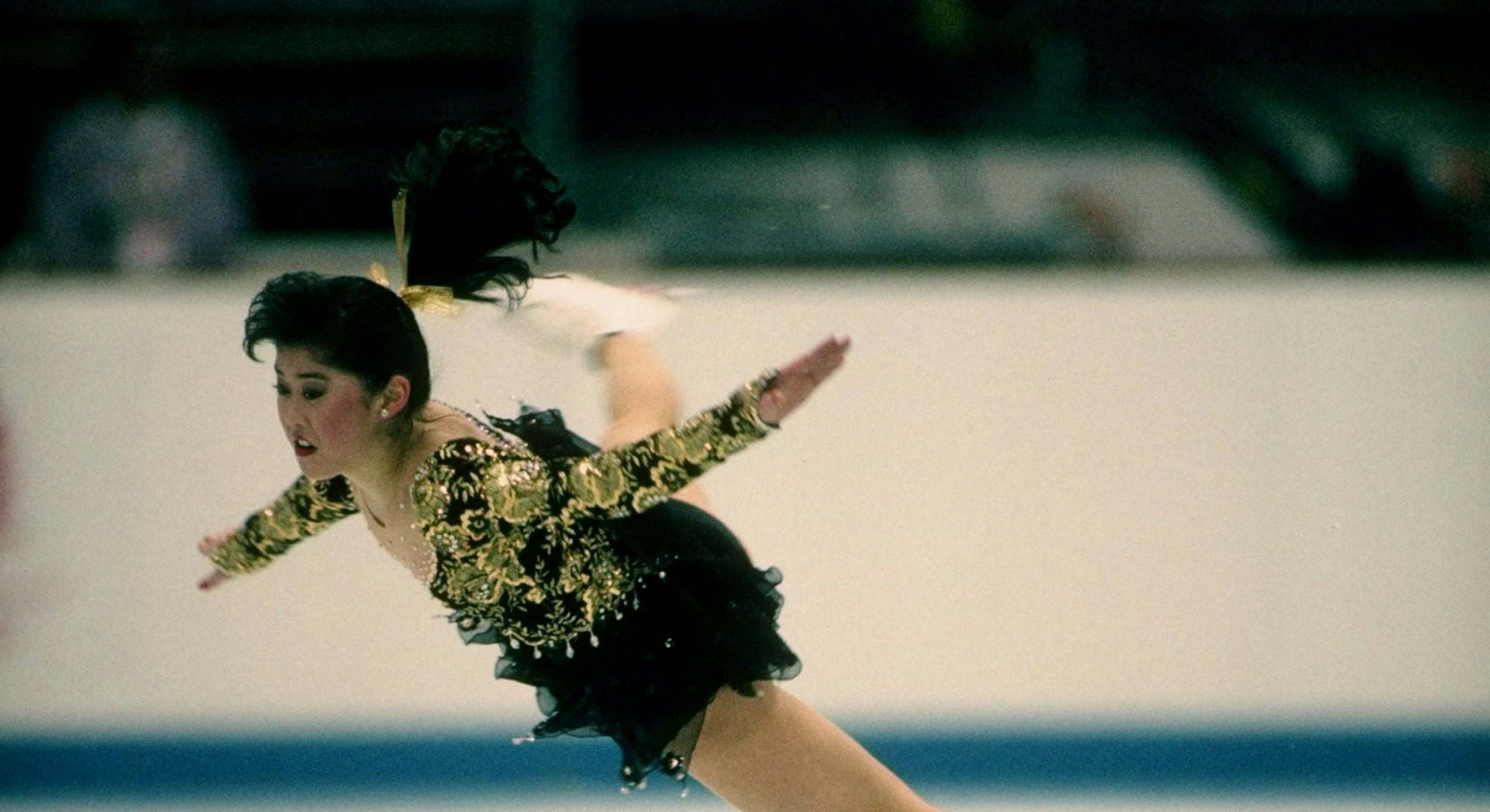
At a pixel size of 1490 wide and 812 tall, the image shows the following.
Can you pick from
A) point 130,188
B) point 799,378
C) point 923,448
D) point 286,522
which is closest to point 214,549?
point 286,522

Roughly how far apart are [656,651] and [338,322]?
56 centimetres

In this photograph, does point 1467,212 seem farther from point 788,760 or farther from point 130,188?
point 130,188

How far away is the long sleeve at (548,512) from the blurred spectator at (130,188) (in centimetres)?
156

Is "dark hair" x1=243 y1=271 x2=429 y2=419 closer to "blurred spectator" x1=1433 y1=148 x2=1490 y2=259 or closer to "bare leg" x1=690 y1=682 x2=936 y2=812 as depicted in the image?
"bare leg" x1=690 y1=682 x2=936 y2=812

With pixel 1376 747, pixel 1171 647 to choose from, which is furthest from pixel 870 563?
pixel 1376 747

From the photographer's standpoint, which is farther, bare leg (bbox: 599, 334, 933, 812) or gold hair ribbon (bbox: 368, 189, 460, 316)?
bare leg (bbox: 599, 334, 933, 812)

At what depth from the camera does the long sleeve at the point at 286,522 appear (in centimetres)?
212

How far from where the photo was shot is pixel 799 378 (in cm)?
164

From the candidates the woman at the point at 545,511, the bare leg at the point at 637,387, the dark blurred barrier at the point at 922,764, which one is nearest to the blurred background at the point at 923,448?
the dark blurred barrier at the point at 922,764

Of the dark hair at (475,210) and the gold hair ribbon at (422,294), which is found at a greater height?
the dark hair at (475,210)

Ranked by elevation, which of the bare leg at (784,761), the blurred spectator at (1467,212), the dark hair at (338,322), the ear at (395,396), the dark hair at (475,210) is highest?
the blurred spectator at (1467,212)

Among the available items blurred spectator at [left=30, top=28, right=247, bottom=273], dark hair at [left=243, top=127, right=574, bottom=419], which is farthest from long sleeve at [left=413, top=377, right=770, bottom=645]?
blurred spectator at [left=30, top=28, right=247, bottom=273]

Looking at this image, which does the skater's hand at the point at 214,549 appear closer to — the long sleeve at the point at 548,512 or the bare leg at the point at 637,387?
the long sleeve at the point at 548,512

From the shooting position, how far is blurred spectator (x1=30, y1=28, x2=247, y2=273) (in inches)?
127
